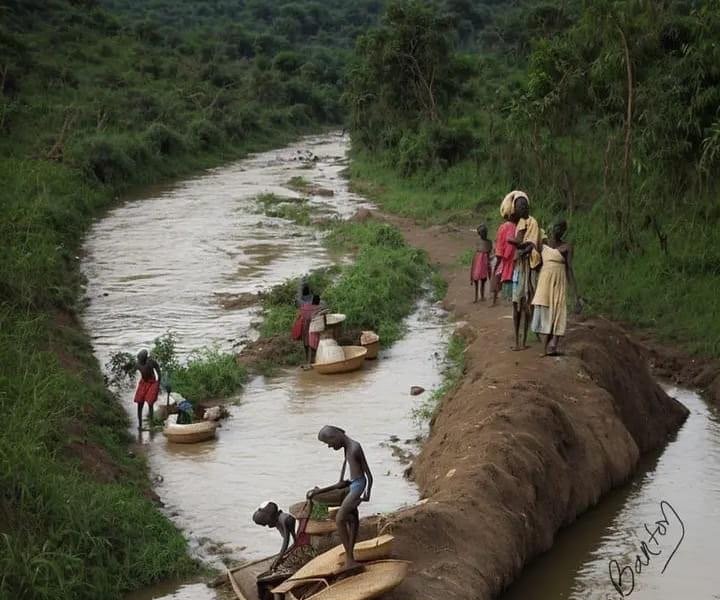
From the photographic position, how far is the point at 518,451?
26.6ft

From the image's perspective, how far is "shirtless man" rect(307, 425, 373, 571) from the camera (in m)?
6.09

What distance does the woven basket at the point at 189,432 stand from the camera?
405 inches

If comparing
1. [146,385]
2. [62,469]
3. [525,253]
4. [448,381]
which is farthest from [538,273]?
[62,469]

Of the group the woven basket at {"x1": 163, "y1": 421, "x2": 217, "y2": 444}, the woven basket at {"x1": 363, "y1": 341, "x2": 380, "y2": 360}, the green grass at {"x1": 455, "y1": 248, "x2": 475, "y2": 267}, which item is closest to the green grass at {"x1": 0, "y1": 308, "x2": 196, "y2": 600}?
the woven basket at {"x1": 163, "y1": 421, "x2": 217, "y2": 444}

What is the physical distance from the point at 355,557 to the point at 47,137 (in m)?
27.1

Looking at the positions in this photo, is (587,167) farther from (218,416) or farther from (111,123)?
(111,123)

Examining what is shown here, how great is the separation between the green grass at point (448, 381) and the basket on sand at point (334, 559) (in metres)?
4.20

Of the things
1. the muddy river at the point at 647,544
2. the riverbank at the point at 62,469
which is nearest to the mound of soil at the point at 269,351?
the riverbank at the point at 62,469

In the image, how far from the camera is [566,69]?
17578 mm

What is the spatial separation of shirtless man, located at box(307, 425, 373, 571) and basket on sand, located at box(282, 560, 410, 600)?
0.41ft

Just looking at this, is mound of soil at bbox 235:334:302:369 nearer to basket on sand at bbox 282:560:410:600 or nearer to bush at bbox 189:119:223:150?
basket on sand at bbox 282:560:410:600

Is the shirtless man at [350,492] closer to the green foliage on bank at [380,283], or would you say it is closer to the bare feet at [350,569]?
the bare feet at [350,569]

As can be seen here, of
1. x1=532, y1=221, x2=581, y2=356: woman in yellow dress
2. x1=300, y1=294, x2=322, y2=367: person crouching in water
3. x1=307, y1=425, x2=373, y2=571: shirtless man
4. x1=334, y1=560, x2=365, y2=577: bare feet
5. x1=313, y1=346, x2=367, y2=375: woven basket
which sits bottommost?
x1=313, y1=346, x2=367, y2=375: woven basket

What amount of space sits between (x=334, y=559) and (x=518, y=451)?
96.0 inches
